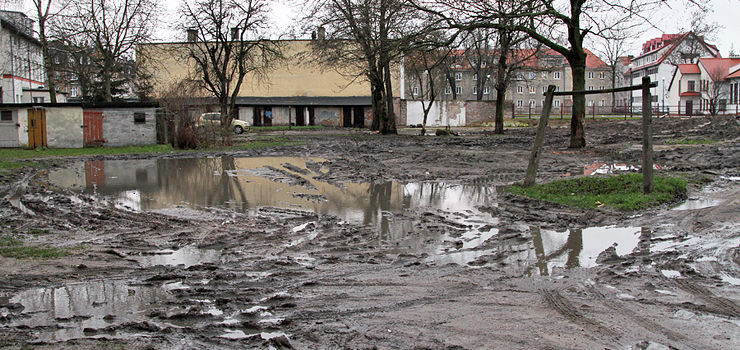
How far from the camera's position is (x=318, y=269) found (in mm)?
6035

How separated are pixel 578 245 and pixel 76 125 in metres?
25.8

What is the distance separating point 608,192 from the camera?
10.3 meters

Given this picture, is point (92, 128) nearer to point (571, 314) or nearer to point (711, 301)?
point (571, 314)

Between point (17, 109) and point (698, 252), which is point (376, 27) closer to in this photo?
point (17, 109)

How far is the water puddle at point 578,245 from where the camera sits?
6301 mm

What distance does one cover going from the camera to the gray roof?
54594mm

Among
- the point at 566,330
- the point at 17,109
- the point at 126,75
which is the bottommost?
the point at 566,330

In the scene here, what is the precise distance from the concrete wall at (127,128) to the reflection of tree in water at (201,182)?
9087 millimetres

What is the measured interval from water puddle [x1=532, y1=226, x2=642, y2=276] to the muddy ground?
0.05 metres

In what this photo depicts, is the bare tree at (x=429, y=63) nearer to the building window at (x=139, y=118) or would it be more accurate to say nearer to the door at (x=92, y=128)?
the building window at (x=139, y=118)

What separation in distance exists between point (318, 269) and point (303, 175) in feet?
29.7

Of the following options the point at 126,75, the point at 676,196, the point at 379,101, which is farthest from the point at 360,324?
the point at 126,75

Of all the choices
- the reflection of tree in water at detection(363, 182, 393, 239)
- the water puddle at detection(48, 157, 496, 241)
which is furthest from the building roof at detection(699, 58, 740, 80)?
the reflection of tree in water at detection(363, 182, 393, 239)

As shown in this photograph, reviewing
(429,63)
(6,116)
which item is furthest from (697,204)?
(429,63)
